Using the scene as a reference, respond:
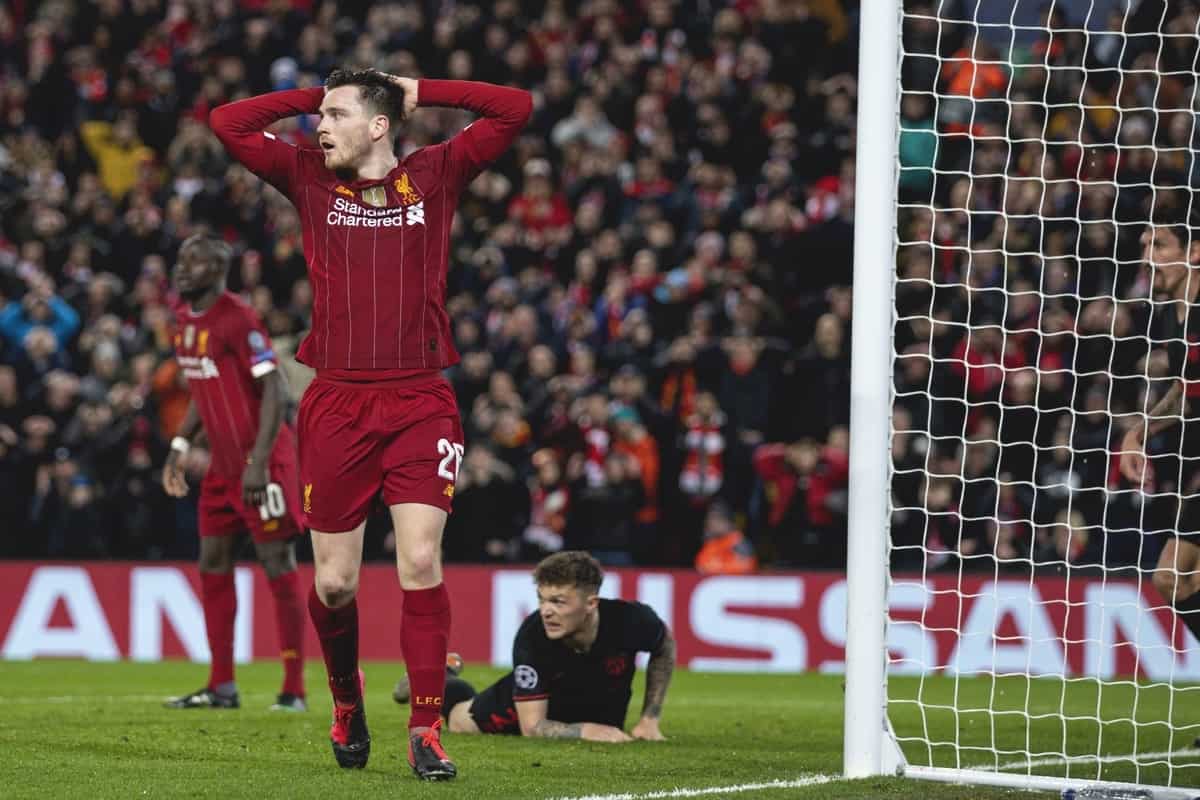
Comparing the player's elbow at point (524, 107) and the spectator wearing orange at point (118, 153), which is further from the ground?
the spectator wearing orange at point (118, 153)

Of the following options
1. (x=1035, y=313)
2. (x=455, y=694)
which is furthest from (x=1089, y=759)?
(x=1035, y=313)

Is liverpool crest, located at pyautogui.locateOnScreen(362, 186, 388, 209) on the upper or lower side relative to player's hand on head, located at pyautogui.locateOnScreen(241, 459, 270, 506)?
upper

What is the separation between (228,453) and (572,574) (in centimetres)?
236

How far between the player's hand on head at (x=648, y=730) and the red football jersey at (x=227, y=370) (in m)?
2.57

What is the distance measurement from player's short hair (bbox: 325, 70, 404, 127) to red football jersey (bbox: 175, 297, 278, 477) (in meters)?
3.21

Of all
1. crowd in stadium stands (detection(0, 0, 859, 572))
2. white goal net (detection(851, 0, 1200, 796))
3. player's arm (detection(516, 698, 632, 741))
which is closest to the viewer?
player's arm (detection(516, 698, 632, 741))

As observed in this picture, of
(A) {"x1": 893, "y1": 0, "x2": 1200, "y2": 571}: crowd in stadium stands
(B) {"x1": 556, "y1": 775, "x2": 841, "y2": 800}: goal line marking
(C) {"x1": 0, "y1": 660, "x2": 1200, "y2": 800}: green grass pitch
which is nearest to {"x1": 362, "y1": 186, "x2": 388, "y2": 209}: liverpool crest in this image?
(C) {"x1": 0, "y1": 660, "x2": 1200, "y2": 800}: green grass pitch

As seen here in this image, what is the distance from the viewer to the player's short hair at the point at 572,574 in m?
8.19

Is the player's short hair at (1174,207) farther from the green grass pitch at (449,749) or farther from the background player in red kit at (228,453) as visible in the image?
the background player in red kit at (228,453)

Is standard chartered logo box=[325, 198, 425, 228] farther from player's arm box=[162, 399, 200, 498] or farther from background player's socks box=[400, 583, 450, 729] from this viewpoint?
player's arm box=[162, 399, 200, 498]

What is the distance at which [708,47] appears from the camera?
778 inches

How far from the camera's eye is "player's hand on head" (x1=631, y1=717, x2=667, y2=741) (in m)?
8.43

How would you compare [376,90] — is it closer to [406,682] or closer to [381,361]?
[381,361]

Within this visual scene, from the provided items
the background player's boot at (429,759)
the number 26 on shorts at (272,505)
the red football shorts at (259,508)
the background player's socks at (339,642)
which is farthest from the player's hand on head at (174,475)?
the background player's boot at (429,759)
